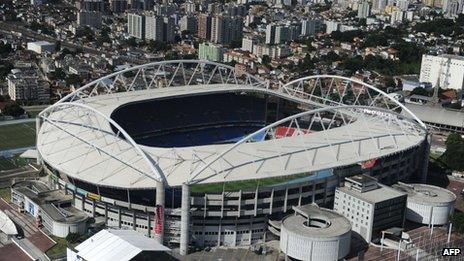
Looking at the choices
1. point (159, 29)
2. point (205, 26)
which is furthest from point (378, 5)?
point (159, 29)

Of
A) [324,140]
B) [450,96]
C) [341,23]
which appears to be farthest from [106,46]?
[324,140]

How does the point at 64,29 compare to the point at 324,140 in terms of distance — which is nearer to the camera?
the point at 324,140

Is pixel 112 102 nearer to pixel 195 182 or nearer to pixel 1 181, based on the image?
pixel 1 181

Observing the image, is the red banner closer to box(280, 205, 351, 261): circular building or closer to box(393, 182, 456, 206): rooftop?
box(393, 182, 456, 206): rooftop

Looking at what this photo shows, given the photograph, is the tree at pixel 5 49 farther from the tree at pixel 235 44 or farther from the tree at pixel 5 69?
the tree at pixel 235 44

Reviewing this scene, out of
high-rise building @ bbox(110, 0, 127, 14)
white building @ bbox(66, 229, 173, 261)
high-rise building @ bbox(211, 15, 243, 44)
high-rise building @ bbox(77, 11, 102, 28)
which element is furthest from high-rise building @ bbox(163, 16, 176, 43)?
white building @ bbox(66, 229, 173, 261)

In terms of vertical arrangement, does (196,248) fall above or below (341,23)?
below

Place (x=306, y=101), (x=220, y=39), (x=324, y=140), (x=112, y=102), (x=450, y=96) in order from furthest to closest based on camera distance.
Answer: (x=220, y=39) → (x=450, y=96) → (x=306, y=101) → (x=112, y=102) → (x=324, y=140)

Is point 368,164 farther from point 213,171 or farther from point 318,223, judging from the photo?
point 213,171

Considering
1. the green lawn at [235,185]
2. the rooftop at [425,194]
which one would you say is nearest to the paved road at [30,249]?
the green lawn at [235,185]
